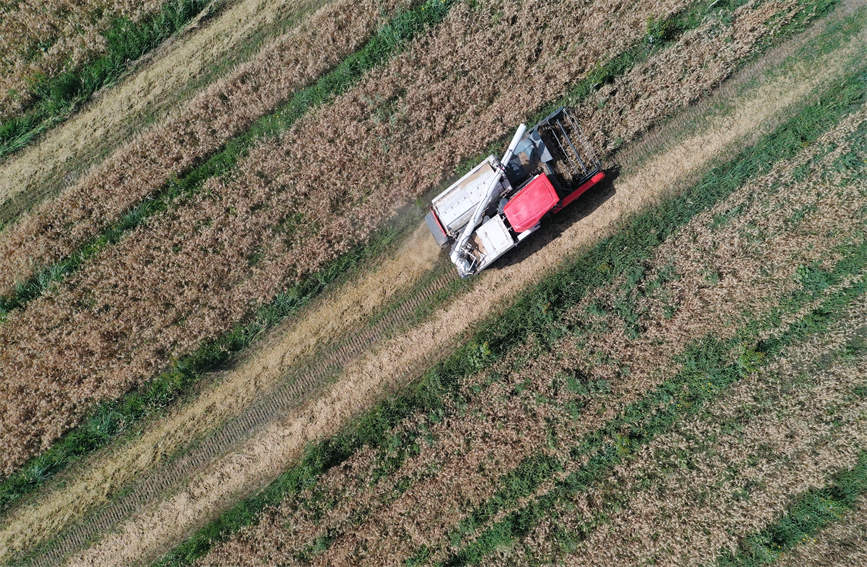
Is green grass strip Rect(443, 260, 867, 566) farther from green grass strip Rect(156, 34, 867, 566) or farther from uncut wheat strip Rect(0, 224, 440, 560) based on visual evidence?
uncut wheat strip Rect(0, 224, 440, 560)

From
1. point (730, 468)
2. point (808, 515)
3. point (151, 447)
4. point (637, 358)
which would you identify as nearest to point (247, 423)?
point (151, 447)

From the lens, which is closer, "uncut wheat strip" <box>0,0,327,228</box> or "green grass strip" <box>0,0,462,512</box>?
"green grass strip" <box>0,0,462,512</box>

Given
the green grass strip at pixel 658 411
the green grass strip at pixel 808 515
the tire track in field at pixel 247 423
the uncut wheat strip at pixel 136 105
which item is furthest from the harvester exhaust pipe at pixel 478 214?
the green grass strip at pixel 808 515

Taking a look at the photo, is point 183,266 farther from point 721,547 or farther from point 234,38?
point 721,547

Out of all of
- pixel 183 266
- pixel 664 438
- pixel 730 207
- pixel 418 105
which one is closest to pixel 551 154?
pixel 418 105

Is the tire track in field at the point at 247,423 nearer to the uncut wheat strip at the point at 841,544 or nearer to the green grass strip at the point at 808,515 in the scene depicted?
the green grass strip at the point at 808,515

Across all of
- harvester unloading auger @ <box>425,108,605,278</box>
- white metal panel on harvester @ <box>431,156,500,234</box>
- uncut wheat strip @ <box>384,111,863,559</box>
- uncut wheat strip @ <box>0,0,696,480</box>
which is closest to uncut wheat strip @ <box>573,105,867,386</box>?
uncut wheat strip @ <box>384,111,863,559</box>
